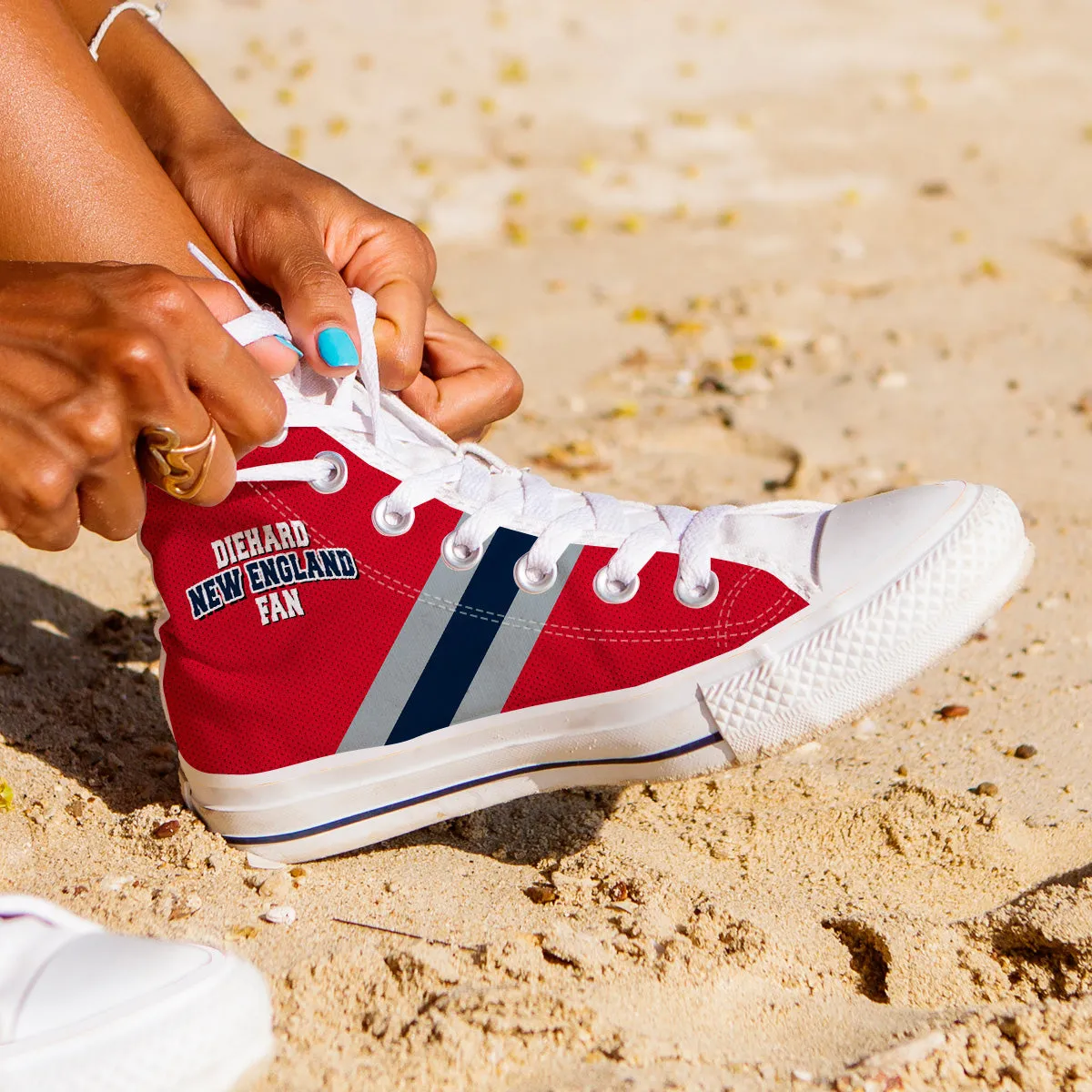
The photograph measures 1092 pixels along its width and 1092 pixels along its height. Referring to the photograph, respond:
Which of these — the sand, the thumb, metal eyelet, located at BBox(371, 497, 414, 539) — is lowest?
the sand

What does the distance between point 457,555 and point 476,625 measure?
0.10 metres

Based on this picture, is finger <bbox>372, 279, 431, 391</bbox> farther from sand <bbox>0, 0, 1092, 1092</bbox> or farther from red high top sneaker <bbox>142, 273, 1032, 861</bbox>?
sand <bbox>0, 0, 1092, 1092</bbox>

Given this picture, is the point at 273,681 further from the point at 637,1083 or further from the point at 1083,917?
the point at 1083,917

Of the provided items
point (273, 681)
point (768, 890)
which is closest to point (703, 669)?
point (768, 890)

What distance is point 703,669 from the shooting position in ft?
5.59

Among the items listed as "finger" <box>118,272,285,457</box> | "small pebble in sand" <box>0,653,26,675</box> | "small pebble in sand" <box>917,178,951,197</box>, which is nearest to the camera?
"finger" <box>118,272,285,457</box>

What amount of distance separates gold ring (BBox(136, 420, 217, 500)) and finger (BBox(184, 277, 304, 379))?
0.17m

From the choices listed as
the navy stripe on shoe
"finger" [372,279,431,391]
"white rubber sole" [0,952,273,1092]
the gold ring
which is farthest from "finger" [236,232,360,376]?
"white rubber sole" [0,952,273,1092]

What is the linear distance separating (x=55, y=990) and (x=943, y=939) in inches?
41.4

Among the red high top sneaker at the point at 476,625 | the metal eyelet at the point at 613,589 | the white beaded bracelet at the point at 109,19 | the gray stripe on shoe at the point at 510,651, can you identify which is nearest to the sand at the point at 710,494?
the red high top sneaker at the point at 476,625

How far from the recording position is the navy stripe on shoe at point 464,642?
1743mm

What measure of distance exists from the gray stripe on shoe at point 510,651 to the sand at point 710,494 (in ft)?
0.85

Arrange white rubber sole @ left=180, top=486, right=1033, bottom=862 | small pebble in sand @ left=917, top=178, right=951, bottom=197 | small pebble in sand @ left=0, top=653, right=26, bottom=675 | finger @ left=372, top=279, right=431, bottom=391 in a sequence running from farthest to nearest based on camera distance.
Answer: small pebble in sand @ left=917, top=178, right=951, bottom=197 < small pebble in sand @ left=0, top=653, right=26, bottom=675 < finger @ left=372, top=279, right=431, bottom=391 < white rubber sole @ left=180, top=486, right=1033, bottom=862

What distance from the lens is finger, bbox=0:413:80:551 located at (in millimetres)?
1466
